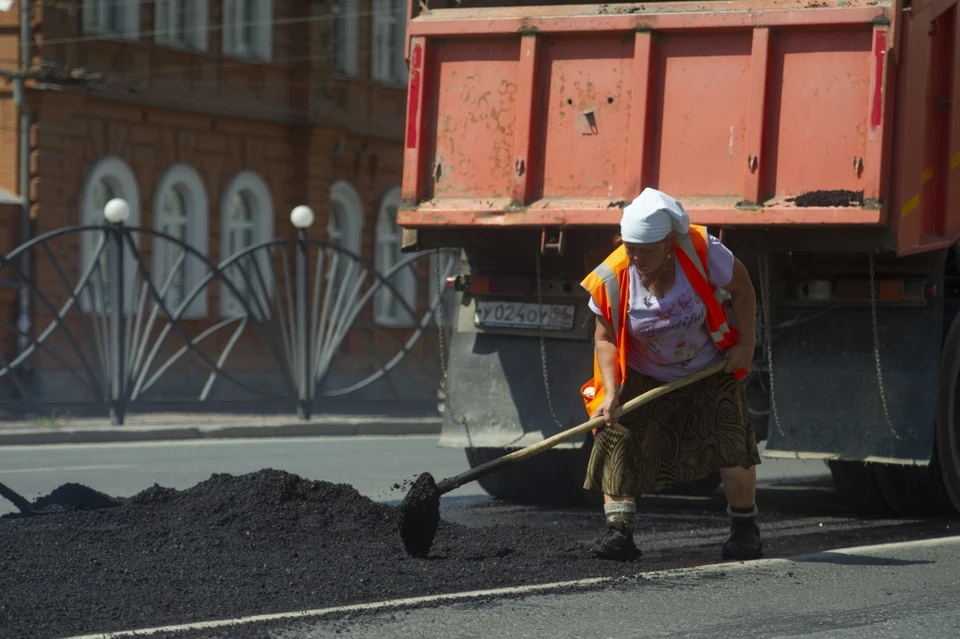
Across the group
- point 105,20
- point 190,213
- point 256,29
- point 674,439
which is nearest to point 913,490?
point 674,439

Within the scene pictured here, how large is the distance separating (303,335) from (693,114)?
10970mm

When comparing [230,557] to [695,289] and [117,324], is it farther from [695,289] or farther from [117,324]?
[117,324]

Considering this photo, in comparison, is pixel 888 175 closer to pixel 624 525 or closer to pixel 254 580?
pixel 624 525

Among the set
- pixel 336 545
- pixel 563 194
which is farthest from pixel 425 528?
pixel 563 194

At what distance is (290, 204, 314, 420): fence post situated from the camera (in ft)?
62.1

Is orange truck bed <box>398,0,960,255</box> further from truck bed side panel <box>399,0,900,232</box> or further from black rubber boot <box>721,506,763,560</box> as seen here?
black rubber boot <box>721,506,763,560</box>

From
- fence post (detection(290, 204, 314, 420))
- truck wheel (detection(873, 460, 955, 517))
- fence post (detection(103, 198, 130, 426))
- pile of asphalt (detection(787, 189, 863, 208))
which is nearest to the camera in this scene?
pile of asphalt (detection(787, 189, 863, 208))

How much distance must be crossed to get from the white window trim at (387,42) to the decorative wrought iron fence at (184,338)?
8.09m

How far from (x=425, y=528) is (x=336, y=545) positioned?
385mm

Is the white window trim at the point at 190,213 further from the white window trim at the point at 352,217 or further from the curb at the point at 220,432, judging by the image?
the curb at the point at 220,432

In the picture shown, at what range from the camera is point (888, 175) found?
8.35 metres

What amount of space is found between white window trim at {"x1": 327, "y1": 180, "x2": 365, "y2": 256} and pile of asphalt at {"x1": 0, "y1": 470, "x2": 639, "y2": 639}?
2180cm

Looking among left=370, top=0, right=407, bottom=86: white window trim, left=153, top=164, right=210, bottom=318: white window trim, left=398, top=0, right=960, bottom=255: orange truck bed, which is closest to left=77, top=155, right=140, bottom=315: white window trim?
left=153, top=164, right=210, bottom=318: white window trim

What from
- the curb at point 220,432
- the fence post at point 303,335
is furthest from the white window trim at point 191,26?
the curb at point 220,432
